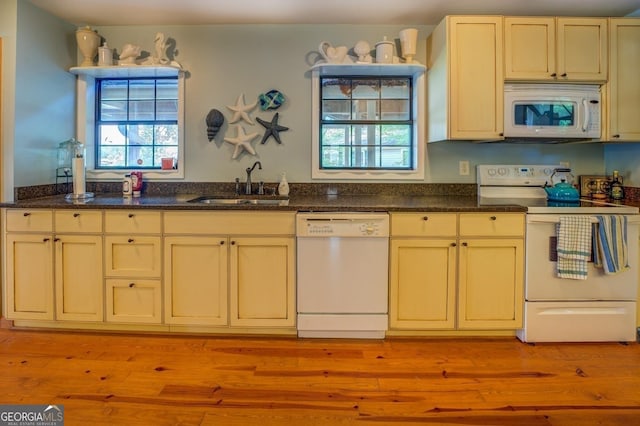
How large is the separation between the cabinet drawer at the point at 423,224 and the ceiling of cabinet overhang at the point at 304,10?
1.45 metres

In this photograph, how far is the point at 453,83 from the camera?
2.86 meters

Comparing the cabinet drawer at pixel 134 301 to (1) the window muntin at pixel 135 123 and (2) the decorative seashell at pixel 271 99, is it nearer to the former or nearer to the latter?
(1) the window muntin at pixel 135 123

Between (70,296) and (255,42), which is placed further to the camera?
(255,42)

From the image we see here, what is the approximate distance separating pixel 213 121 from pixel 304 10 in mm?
1042

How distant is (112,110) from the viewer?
3.46 meters

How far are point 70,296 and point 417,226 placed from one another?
2.23m

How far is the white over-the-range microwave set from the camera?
2.87 meters

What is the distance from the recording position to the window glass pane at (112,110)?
3459 millimetres

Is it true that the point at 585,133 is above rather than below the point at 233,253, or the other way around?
above

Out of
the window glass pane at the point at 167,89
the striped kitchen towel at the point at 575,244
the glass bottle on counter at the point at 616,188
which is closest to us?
the striped kitchen towel at the point at 575,244

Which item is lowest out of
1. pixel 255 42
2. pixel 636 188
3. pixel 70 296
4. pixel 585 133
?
pixel 70 296

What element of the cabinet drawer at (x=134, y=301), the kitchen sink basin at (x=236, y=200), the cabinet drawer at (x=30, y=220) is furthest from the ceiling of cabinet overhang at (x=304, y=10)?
the cabinet drawer at (x=134, y=301)

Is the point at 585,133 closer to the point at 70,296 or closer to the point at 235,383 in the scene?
the point at 235,383

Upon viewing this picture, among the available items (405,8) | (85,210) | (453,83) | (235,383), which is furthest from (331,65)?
(235,383)
